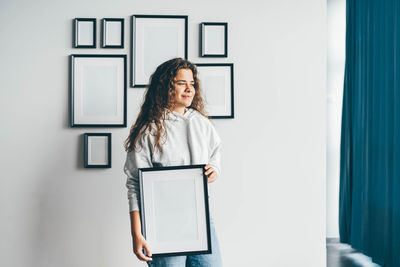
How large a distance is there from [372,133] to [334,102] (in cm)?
66

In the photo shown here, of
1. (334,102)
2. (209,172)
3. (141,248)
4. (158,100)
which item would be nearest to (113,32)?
(158,100)

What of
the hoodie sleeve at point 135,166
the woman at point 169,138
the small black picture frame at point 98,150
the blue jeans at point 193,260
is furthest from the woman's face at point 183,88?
the small black picture frame at point 98,150

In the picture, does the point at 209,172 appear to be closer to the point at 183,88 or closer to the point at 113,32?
the point at 183,88

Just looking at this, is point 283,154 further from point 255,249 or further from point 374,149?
point 374,149

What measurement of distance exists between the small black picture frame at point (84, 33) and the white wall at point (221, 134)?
0.04 meters

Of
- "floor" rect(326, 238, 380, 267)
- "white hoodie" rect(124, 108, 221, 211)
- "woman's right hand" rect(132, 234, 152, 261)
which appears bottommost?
"floor" rect(326, 238, 380, 267)

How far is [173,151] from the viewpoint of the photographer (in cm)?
129

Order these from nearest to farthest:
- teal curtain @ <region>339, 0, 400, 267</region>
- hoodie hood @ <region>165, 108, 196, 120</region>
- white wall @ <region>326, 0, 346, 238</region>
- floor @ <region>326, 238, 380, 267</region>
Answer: hoodie hood @ <region>165, 108, 196, 120</region> → teal curtain @ <region>339, 0, 400, 267</region> → floor @ <region>326, 238, 380, 267</region> → white wall @ <region>326, 0, 346, 238</region>

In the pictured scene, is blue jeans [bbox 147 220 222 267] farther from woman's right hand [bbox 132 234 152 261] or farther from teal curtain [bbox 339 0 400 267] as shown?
teal curtain [bbox 339 0 400 267]

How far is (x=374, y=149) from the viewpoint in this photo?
248 cm

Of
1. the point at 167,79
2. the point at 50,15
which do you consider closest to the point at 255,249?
the point at 167,79

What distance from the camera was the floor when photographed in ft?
8.39

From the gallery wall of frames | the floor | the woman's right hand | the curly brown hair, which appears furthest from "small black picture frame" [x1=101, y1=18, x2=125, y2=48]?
the floor

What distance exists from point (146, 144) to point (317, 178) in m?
1.20
